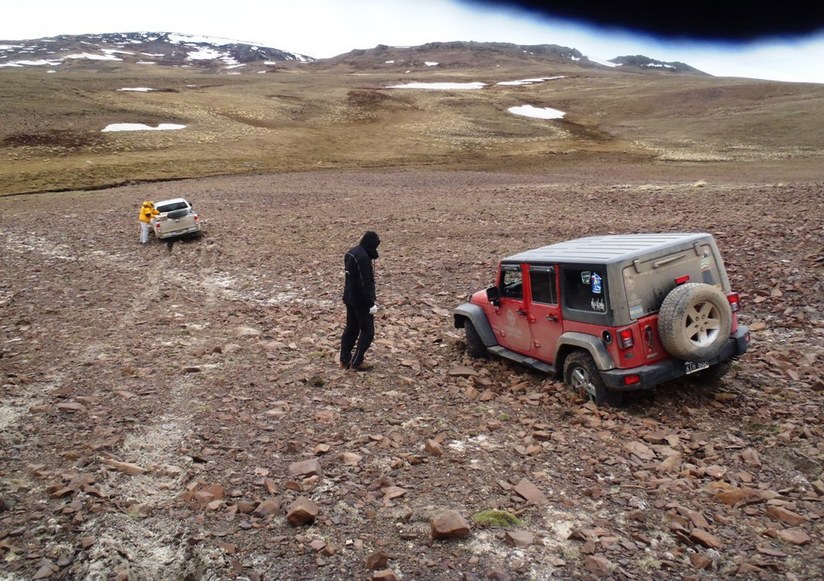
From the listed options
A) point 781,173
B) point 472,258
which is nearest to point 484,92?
point 781,173

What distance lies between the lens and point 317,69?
172m

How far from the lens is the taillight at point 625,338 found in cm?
743

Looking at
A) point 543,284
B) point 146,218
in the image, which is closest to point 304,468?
point 543,284

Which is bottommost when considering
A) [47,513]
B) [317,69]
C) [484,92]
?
[47,513]

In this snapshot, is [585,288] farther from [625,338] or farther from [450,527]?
[450,527]

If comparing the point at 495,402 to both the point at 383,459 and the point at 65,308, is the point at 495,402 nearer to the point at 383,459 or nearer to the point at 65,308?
the point at 383,459

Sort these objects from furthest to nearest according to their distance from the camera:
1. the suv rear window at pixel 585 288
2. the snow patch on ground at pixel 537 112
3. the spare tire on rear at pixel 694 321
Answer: the snow patch on ground at pixel 537 112 < the suv rear window at pixel 585 288 < the spare tire on rear at pixel 694 321

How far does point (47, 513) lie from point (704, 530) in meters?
5.87

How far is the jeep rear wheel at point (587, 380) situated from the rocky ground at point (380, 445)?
0.19m

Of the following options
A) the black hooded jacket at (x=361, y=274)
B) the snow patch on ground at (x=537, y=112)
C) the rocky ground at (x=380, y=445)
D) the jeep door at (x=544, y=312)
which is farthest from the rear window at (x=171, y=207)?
the snow patch on ground at (x=537, y=112)

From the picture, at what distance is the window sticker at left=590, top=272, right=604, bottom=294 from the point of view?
756 cm

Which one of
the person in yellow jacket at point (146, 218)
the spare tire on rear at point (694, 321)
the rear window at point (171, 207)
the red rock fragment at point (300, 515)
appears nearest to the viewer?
the red rock fragment at point (300, 515)

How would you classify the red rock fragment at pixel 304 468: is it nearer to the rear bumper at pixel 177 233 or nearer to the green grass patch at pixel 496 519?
the green grass patch at pixel 496 519

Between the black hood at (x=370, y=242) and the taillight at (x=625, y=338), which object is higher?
the black hood at (x=370, y=242)
